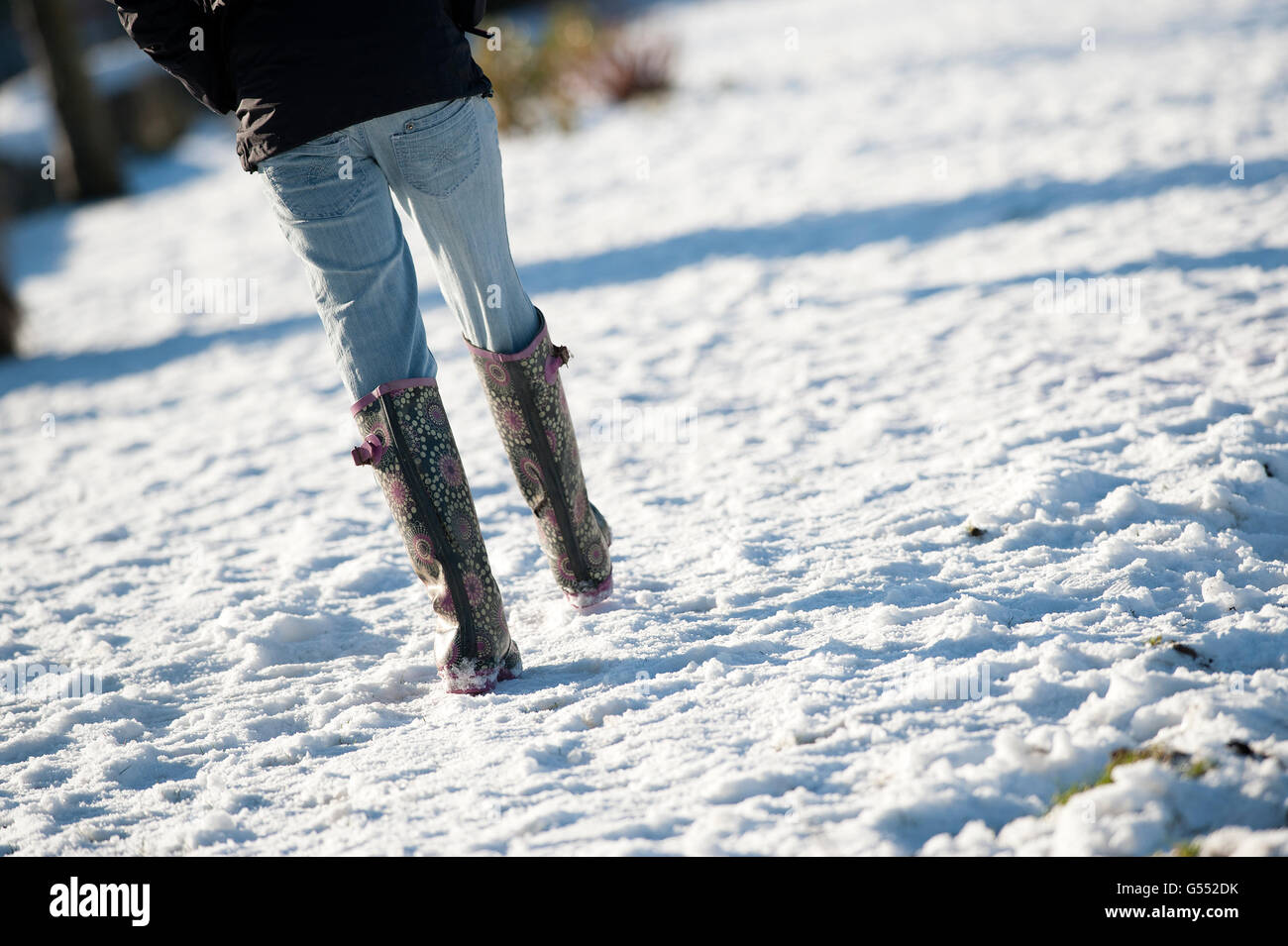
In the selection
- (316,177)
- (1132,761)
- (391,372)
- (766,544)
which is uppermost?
(316,177)

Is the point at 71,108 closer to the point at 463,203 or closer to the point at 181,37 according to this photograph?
the point at 181,37

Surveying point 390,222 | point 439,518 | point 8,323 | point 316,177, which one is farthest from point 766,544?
point 8,323

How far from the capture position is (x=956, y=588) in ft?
7.44

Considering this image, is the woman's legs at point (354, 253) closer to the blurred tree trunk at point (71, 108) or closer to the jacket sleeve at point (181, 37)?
the jacket sleeve at point (181, 37)

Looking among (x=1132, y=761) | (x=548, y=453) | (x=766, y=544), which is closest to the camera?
(x=1132, y=761)

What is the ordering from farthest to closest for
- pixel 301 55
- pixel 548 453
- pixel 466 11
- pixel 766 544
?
pixel 766 544, pixel 548 453, pixel 466 11, pixel 301 55

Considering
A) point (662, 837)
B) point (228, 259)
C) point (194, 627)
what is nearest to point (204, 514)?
point (194, 627)

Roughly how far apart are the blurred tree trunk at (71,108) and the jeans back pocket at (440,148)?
32.7 feet

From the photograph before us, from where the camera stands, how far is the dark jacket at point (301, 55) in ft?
5.89

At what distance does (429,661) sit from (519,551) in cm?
56

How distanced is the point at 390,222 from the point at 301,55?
32 cm

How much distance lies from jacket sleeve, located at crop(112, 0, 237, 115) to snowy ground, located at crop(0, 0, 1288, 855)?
126 cm

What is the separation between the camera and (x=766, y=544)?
8.68 ft

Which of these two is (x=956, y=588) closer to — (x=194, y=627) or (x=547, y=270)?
(x=194, y=627)
